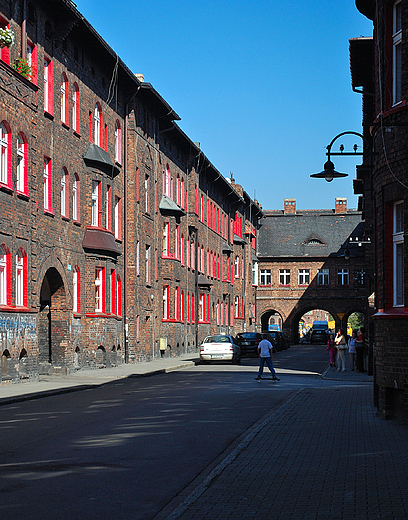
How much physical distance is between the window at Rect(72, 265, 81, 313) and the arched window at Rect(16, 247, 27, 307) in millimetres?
5090

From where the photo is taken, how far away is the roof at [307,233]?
87312 mm

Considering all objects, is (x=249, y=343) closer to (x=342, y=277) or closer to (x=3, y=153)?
(x=3, y=153)

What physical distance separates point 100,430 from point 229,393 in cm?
801

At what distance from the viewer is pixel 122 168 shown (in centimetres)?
3566

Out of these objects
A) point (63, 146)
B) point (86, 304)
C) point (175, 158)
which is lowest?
point (86, 304)

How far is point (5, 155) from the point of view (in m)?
23.3

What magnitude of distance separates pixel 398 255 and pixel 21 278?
43.8 feet

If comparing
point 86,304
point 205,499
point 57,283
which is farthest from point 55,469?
point 86,304

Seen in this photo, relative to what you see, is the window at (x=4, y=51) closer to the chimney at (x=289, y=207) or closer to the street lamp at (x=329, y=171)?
the street lamp at (x=329, y=171)

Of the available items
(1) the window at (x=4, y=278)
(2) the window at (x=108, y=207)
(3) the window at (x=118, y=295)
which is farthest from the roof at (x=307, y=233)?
(1) the window at (x=4, y=278)

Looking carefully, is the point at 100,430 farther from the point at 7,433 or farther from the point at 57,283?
the point at 57,283

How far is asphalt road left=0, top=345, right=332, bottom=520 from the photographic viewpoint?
25.1 feet

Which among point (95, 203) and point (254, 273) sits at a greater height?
point (95, 203)

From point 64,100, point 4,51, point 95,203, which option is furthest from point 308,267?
point 4,51
